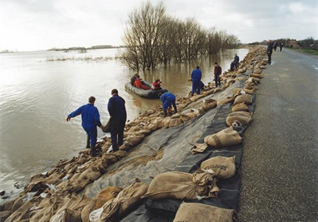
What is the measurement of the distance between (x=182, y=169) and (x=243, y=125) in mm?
1964

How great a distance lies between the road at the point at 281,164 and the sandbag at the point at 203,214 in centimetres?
35

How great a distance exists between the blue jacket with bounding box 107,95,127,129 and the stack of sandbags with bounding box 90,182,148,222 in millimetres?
2878

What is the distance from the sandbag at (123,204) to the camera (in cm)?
253

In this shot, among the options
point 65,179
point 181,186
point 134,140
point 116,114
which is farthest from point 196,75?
point 181,186

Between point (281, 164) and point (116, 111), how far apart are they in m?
3.78

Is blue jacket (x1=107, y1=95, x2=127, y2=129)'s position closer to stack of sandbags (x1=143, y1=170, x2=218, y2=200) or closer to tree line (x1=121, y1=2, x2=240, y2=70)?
stack of sandbags (x1=143, y1=170, x2=218, y2=200)

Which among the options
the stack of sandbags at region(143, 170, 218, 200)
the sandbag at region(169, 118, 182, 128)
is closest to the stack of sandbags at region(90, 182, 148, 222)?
the stack of sandbags at region(143, 170, 218, 200)

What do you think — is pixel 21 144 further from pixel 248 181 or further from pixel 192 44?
pixel 192 44

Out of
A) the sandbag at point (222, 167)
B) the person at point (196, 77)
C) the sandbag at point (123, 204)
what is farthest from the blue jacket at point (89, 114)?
the person at point (196, 77)

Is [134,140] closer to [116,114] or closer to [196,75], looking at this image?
[116,114]

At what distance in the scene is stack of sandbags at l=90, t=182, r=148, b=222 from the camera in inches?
99.7

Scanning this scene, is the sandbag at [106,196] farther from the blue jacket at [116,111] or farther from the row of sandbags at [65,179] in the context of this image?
the blue jacket at [116,111]

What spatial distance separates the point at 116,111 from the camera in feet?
17.8

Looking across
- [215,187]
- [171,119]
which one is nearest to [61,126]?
[171,119]
